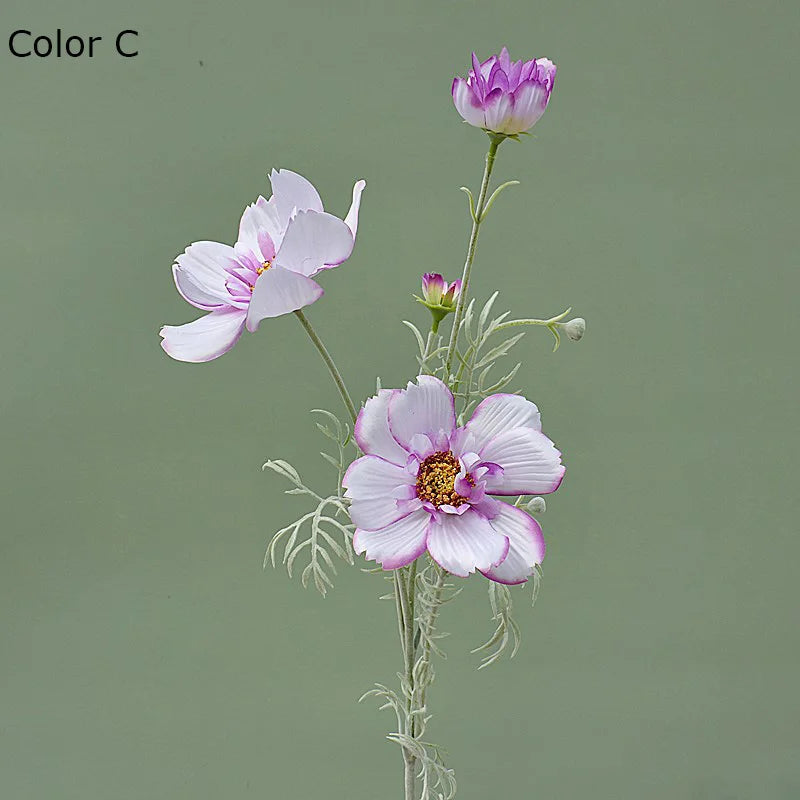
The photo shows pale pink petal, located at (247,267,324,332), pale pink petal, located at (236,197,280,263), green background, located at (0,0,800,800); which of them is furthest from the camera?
green background, located at (0,0,800,800)

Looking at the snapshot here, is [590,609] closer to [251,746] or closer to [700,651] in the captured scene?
[700,651]

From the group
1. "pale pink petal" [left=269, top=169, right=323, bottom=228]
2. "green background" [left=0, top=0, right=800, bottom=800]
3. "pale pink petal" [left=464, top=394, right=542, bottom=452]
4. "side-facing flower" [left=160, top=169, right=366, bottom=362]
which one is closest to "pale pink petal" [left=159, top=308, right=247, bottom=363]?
"side-facing flower" [left=160, top=169, right=366, bottom=362]

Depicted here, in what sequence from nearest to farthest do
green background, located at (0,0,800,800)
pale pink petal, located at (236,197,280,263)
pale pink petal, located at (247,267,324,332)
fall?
pale pink petal, located at (247,267,324,332)
pale pink petal, located at (236,197,280,263)
green background, located at (0,0,800,800)

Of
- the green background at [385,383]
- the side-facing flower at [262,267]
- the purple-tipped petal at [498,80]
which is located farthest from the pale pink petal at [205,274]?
the green background at [385,383]

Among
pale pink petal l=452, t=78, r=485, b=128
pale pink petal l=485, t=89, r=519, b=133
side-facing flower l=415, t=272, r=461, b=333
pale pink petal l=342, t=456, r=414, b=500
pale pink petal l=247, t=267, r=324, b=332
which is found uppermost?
pale pink petal l=452, t=78, r=485, b=128

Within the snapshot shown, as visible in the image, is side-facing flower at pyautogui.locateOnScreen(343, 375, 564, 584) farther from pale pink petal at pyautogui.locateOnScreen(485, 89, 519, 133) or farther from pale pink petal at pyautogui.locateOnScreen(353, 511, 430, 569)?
pale pink petal at pyautogui.locateOnScreen(485, 89, 519, 133)

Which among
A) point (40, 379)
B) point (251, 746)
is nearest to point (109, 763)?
point (251, 746)

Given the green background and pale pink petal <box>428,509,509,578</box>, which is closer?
pale pink petal <box>428,509,509,578</box>
